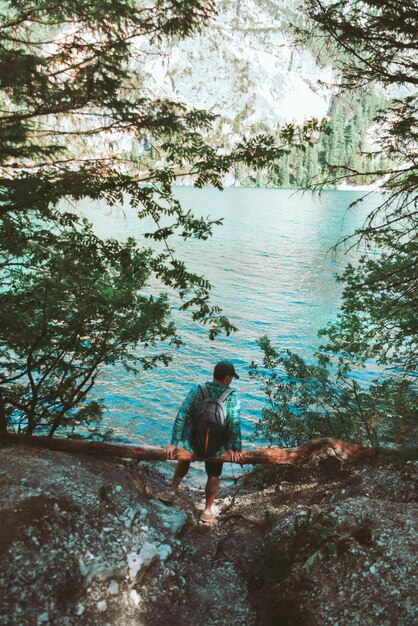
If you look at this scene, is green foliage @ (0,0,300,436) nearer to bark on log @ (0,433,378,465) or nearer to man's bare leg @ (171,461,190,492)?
bark on log @ (0,433,378,465)

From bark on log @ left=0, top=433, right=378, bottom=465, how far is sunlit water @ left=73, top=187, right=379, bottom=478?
327 cm

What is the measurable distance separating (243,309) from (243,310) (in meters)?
0.24

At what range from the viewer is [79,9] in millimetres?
4672

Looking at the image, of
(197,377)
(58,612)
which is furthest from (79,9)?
(197,377)

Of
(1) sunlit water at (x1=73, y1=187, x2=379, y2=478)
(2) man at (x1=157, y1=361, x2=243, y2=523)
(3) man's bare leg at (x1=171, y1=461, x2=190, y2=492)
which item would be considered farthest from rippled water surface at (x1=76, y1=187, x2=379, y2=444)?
(3) man's bare leg at (x1=171, y1=461, x2=190, y2=492)

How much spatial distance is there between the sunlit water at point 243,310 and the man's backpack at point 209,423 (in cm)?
246

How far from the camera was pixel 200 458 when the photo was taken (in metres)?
5.56

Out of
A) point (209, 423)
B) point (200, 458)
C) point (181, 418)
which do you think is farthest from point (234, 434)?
point (181, 418)

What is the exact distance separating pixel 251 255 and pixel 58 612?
4031 cm

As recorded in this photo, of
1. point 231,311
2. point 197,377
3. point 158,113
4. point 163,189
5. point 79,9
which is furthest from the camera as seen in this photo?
point 231,311

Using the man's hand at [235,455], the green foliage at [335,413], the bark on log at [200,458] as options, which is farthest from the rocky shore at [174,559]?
the green foliage at [335,413]

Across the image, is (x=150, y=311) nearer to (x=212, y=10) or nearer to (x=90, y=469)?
A: (x=90, y=469)

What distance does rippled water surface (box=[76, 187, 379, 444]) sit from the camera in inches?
577

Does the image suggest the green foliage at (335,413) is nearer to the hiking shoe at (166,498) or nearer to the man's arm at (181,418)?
the hiking shoe at (166,498)
